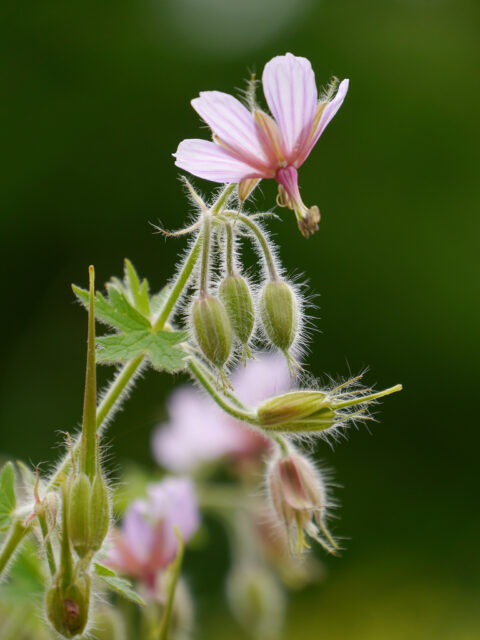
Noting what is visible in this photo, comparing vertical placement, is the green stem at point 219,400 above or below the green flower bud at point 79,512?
above

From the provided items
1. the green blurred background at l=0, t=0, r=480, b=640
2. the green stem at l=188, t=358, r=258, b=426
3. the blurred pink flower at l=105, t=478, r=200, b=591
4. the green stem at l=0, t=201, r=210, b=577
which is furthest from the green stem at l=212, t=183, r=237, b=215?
the green blurred background at l=0, t=0, r=480, b=640

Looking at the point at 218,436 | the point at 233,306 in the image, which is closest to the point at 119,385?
the point at 233,306

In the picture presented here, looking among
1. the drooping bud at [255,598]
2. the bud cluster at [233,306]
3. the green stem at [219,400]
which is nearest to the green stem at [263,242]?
the bud cluster at [233,306]

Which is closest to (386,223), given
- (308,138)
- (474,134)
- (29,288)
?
(474,134)

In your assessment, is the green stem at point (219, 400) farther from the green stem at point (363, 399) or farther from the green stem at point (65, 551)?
the green stem at point (65, 551)

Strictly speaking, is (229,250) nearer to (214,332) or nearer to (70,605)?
(214,332)
